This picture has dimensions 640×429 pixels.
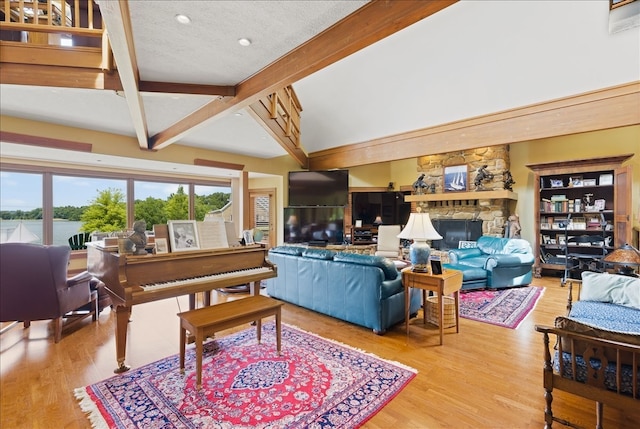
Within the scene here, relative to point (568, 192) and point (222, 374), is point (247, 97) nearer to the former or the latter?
point (222, 374)

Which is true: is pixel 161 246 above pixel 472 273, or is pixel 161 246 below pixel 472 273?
above

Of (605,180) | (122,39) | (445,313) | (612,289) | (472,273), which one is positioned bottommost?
(445,313)

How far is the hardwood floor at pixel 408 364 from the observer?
1833 mm

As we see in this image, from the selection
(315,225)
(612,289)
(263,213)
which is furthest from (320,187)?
(612,289)

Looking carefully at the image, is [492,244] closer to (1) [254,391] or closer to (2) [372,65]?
(2) [372,65]

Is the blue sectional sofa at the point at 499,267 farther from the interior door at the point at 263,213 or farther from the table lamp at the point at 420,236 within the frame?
the interior door at the point at 263,213

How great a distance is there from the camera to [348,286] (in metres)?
3.32

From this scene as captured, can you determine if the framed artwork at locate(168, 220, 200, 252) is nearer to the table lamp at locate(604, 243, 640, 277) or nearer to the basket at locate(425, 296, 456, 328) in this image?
the basket at locate(425, 296, 456, 328)

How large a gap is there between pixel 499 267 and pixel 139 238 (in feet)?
16.9

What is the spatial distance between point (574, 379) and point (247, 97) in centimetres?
323

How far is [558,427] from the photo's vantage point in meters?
1.75

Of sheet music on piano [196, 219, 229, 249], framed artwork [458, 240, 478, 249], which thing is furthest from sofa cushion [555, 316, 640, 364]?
framed artwork [458, 240, 478, 249]

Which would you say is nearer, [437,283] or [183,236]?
[183,236]

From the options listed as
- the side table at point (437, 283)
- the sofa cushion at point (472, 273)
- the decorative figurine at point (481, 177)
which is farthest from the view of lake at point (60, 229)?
the decorative figurine at point (481, 177)
